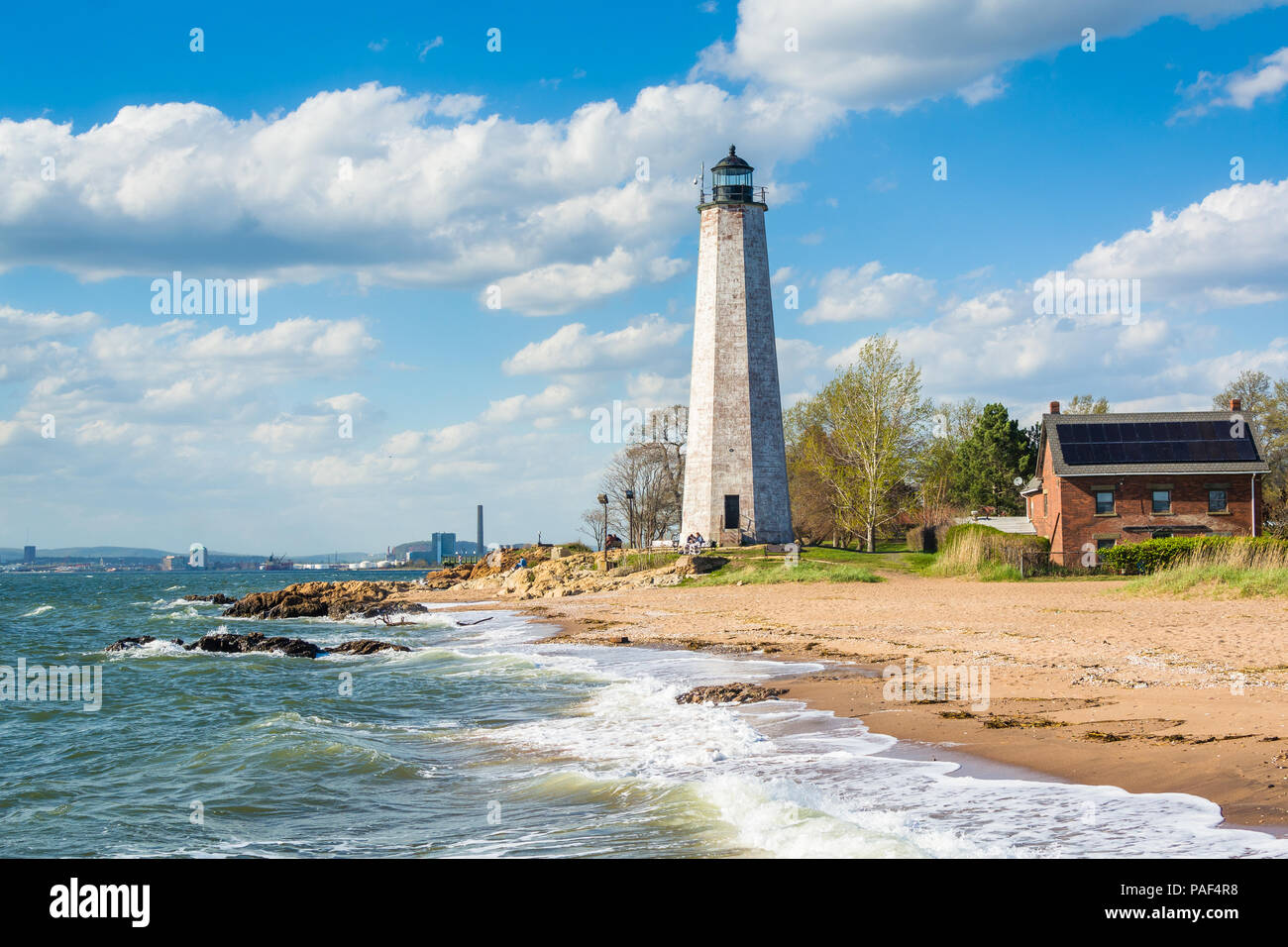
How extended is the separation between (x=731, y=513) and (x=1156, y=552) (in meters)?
17.0

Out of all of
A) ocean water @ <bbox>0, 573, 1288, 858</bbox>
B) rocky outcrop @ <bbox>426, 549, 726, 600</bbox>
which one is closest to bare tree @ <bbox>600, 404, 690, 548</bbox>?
rocky outcrop @ <bbox>426, 549, 726, 600</bbox>

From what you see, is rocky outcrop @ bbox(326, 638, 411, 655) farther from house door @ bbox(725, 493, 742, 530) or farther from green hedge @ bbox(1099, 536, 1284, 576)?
green hedge @ bbox(1099, 536, 1284, 576)

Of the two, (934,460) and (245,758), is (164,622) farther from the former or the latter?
(934,460)

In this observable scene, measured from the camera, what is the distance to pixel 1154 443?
40750mm

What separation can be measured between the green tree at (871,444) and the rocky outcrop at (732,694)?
36.7 m

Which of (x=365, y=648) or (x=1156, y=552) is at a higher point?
(x=1156, y=552)

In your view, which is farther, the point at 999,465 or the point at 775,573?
the point at 999,465

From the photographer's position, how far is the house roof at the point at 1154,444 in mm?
39938

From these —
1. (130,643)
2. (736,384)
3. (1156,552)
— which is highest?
(736,384)

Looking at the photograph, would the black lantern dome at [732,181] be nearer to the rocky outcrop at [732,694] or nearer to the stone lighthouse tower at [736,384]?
the stone lighthouse tower at [736,384]

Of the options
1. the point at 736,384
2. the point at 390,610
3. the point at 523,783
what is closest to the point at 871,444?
the point at 736,384

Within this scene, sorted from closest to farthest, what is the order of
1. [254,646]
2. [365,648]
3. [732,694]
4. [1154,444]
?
[732,694]
[365,648]
[254,646]
[1154,444]

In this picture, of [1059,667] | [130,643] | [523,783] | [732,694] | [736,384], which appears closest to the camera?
[523,783]

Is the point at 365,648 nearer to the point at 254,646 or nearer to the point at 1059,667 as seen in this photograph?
the point at 254,646
